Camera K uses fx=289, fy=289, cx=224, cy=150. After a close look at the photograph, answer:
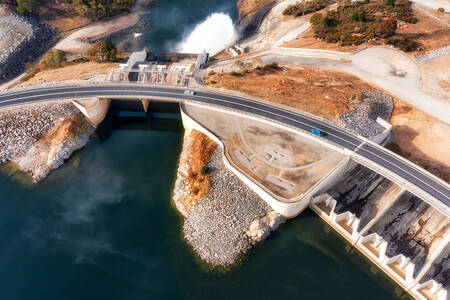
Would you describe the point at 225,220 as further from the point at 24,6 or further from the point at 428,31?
the point at 24,6

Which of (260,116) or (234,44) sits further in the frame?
(234,44)

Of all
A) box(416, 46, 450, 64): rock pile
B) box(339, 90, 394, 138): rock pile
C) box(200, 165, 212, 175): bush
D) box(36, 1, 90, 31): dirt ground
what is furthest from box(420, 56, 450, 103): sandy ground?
box(36, 1, 90, 31): dirt ground

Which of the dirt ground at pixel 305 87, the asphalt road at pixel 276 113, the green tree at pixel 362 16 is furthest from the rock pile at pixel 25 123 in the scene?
the green tree at pixel 362 16

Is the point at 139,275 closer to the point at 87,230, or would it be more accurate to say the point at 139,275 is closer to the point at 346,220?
the point at 87,230

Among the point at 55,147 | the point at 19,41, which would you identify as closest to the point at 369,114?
the point at 55,147

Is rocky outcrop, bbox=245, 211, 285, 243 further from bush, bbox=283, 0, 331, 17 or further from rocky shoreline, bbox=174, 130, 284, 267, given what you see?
bush, bbox=283, 0, 331, 17

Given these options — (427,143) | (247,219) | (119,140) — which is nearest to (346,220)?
(247,219)

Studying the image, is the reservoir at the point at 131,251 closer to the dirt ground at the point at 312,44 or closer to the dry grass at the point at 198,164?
the dry grass at the point at 198,164
